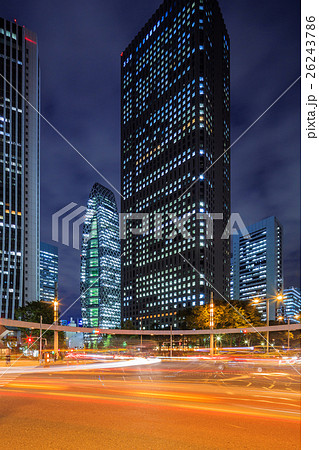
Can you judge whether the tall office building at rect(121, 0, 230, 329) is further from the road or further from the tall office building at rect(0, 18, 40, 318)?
the road

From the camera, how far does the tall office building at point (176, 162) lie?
160750mm

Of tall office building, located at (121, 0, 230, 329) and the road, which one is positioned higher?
tall office building, located at (121, 0, 230, 329)

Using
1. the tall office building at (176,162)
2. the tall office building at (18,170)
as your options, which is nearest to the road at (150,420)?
the tall office building at (18,170)

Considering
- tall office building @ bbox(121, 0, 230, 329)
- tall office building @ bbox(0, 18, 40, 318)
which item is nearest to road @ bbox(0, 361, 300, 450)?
tall office building @ bbox(0, 18, 40, 318)

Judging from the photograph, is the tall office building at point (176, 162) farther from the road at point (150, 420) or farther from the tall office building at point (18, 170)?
the road at point (150, 420)

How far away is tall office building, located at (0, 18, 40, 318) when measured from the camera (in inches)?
5482

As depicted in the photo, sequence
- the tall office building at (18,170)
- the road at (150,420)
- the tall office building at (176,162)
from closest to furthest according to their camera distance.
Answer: the road at (150,420) < the tall office building at (18,170) < the tall office building at (176,162)

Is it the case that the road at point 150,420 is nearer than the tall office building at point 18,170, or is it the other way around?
the road at point 150,420

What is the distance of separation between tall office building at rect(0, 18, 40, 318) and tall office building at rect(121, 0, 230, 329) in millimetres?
53602

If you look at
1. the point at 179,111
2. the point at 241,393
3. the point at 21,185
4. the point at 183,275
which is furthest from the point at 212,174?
the point at 241,393

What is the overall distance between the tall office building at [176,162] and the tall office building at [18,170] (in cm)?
5360

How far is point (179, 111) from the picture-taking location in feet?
563

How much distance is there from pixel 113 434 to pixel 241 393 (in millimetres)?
8423

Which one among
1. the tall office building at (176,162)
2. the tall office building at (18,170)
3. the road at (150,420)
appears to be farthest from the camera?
the tall office building at (176,162)
